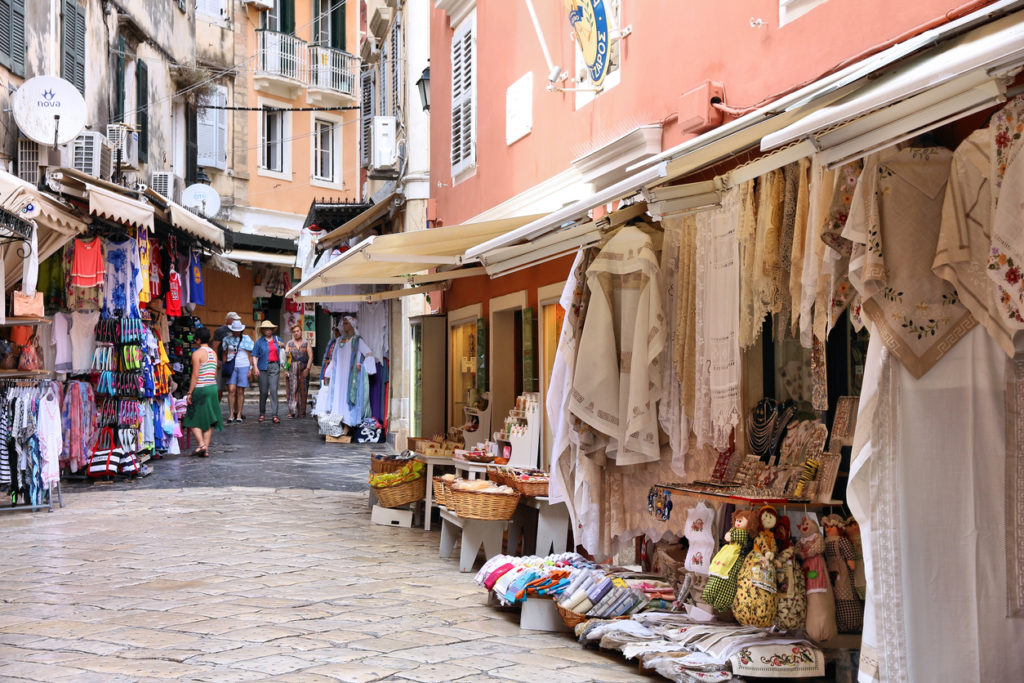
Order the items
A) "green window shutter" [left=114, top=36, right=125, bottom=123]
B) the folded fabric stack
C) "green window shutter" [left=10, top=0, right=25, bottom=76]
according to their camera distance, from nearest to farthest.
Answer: the folded fabric stack → "green window shutter" [left=10, top=0, right=25, bottom=76] → "green window shutter" [left=114, top=36, right=125, bottom=123]

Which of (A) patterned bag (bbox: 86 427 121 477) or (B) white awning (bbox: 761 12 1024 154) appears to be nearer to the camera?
(B) white awning (bbox: 761 12 1024 154)

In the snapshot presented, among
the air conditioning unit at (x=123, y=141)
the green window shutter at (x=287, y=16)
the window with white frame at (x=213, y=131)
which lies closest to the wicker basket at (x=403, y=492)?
the air conditioning unit at (x=123, y=141)

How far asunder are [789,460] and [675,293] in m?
1.18

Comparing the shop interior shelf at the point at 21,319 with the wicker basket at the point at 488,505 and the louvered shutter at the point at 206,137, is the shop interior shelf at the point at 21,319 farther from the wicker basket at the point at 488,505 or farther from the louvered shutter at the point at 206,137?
the louvered shutter at the point at 206,137

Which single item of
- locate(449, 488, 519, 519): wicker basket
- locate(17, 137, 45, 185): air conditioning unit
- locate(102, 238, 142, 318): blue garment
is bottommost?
locate(449, 488, 519, 519): wicker basket

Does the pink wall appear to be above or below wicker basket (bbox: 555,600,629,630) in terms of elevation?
above

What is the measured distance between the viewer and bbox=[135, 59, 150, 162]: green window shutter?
2036cm

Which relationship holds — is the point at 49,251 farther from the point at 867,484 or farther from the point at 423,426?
the point at 867,484

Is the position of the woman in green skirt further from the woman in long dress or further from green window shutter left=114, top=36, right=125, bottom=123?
green window shutter left=114, top=36, right=125, bottom=123

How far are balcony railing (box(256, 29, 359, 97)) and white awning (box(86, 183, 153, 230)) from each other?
1756 centimetres

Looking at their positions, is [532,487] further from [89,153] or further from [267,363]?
[267,363]

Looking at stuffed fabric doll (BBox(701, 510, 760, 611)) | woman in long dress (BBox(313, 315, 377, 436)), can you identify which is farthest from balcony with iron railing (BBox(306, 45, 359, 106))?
stuffed fabric doll (BBox(701, 510, 760, 611))

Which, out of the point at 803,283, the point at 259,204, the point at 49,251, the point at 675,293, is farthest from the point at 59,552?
the point at 259,204

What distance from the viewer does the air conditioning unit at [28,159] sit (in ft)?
44.9
